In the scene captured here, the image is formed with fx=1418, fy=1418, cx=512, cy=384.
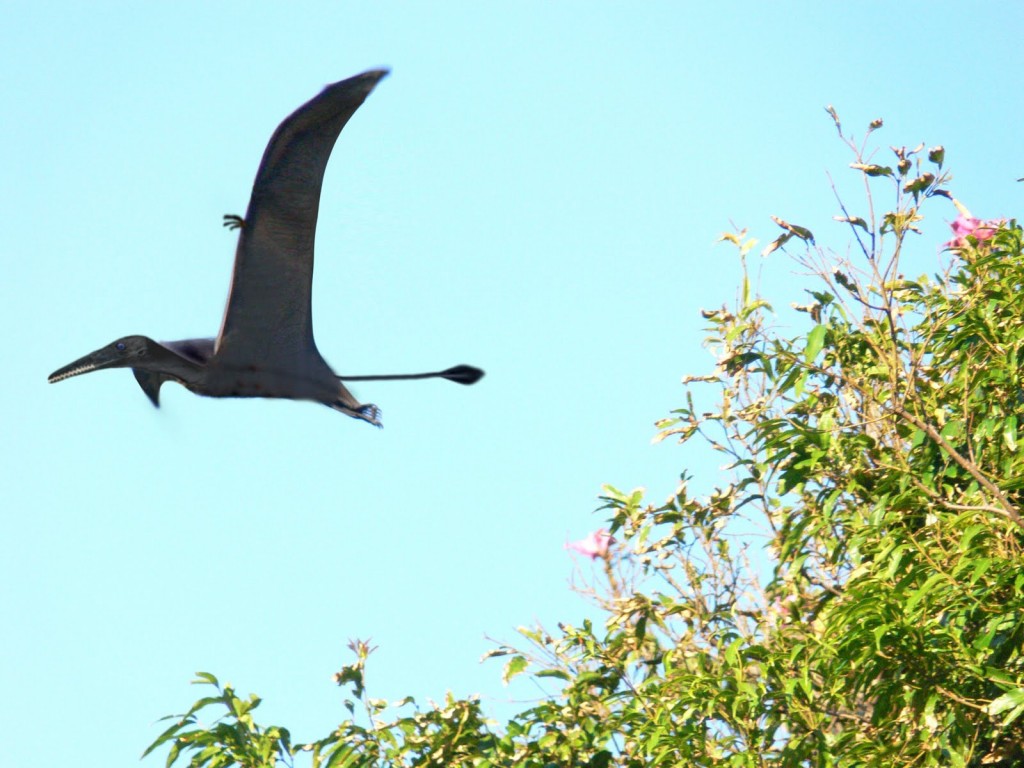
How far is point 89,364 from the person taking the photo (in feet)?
13.8

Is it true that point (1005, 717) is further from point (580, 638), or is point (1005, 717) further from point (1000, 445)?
point (580, 638)

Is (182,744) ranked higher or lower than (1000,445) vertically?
lower

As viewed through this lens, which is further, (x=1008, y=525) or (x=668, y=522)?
(x=668, y=522)

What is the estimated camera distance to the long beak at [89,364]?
415cm

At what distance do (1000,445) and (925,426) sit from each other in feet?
1.45

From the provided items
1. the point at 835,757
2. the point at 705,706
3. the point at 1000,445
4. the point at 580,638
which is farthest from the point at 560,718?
the point at 1000,445

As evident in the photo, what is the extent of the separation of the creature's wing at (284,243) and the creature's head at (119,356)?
0.70ft

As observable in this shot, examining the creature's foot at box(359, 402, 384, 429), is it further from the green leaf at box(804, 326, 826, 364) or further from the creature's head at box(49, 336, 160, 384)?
the green leaf at box(804, 326, 826, 364)

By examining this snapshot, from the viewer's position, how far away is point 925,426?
4648 mm

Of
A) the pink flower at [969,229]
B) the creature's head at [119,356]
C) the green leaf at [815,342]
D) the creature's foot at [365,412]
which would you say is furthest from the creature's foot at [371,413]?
the pink flower at [969,229]

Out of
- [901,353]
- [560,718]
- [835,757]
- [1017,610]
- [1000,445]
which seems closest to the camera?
[1017,610]

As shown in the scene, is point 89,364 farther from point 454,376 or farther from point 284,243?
point 454,376

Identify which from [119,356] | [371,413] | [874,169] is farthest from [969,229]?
[119,356]

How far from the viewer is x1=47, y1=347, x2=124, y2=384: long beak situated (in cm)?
415
